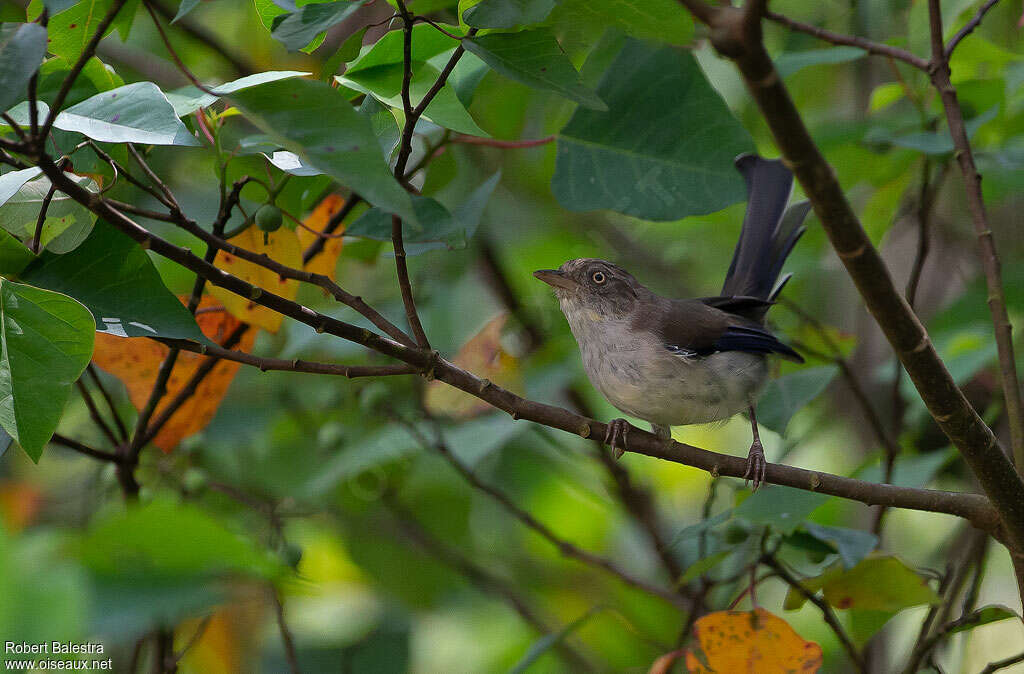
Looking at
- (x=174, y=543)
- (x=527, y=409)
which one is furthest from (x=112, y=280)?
(x=174, y=543)

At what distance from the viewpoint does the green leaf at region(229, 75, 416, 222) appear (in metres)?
1.71

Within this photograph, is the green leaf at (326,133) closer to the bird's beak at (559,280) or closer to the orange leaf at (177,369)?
the orange leaf at (177,369)

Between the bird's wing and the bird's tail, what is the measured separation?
21cm

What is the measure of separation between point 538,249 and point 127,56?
2.45 metres

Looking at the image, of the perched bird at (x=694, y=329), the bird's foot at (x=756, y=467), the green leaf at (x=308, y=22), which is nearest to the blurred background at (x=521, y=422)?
the bird's foot at (x=756, y=467)

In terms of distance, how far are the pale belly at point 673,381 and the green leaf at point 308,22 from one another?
1908 millimetres

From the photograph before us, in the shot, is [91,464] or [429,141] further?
[91,464]

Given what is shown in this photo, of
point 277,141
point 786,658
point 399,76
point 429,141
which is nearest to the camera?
point 277,141

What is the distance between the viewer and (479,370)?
13.9 feet

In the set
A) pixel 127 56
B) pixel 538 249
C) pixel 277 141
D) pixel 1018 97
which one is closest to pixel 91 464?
pixel 127 56

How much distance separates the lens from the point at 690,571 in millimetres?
2883

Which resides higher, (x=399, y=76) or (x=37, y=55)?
(x=399, y=76)

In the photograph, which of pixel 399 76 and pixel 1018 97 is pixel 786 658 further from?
pixel 1018 97

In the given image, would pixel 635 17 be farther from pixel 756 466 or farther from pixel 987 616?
pixel 987 616
